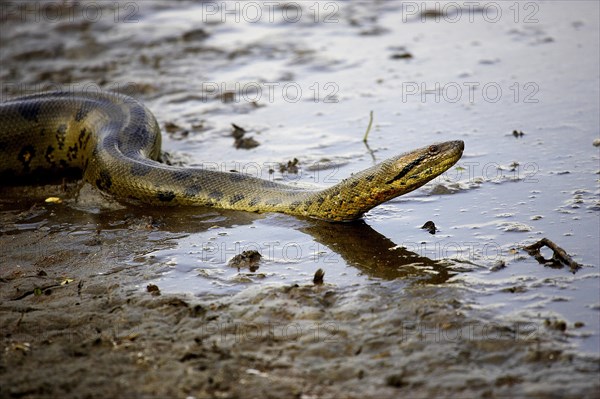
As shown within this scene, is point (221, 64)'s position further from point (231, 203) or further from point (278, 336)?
point (278, 336)

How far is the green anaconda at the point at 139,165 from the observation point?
7367mm

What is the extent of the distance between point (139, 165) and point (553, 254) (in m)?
4.17

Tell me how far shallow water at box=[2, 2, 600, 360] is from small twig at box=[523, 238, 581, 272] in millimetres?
71

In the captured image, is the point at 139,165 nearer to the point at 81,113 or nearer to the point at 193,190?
the point at 193,190

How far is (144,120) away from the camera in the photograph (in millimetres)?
9438

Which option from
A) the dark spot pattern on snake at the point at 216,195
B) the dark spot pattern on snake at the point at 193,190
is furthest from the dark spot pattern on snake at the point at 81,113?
the dark spot pattern on snake at the point at 216,195

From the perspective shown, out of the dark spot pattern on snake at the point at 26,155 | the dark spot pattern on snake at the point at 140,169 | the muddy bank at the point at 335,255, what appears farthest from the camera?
the dark spot pattern on snake at the point at 26,155

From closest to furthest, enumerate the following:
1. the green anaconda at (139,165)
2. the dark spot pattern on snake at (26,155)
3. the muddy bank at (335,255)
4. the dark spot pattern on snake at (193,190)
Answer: the muddy bank at (335,255), the green anaconda at (139,165), the dark spot pattern on snake at (193,190), the dark spot pattern on snake at (26,155)

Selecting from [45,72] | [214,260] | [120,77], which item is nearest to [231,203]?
[214,260]

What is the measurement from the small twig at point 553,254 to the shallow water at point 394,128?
2.8 inches

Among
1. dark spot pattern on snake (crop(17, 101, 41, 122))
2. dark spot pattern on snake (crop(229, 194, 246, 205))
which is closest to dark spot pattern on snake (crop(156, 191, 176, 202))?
dark spot pattern on snake (crop(229, 194, 246, 205))

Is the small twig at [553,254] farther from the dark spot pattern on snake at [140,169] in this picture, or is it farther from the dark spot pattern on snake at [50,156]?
the dark spot pattern on snake at [50,156]

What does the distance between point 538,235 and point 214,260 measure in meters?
2.65

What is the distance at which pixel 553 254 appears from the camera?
6410 mm
